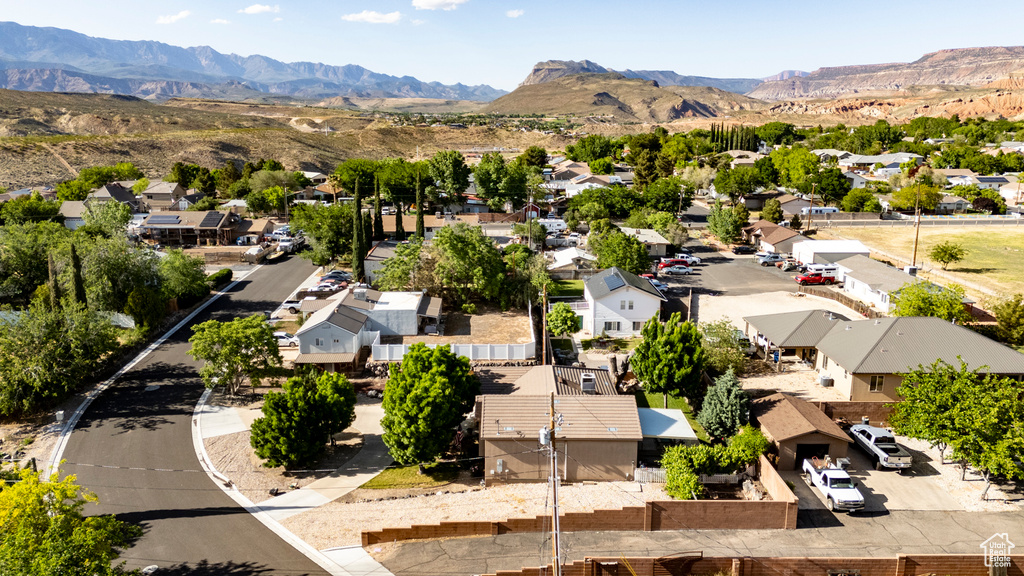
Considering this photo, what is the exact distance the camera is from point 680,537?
23859mm

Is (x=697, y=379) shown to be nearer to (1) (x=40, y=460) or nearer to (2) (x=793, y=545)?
(2) (x=793, y=545)

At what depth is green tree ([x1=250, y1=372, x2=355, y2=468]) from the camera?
2773 cm

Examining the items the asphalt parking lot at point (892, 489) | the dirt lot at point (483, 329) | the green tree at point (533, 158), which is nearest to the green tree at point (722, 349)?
the asphalt parking lot at point (892, 489)

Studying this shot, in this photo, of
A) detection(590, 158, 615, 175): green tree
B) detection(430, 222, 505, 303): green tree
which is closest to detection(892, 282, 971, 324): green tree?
detection(430, 222, 505, 303): green tree

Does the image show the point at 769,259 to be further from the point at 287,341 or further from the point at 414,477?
the point at 414,477

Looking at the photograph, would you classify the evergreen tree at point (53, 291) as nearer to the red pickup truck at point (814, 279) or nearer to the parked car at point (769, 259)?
the red pickup truck at point (814, 279)

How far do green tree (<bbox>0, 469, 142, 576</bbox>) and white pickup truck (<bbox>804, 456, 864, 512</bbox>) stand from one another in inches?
980

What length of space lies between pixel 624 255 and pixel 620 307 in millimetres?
8940

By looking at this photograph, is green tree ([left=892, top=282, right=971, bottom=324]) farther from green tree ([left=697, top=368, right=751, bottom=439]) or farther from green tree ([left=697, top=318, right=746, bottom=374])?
green tree ([left=697, top=368, right=751, bottom=439])

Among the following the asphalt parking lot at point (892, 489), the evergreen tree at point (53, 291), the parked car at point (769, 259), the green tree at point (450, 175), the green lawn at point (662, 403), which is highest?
the green tree at point (450, 175)

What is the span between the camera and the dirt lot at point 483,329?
42500 millimetres

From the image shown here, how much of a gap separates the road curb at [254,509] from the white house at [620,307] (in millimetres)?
25369

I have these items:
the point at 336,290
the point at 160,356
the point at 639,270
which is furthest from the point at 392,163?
the point at 160,356

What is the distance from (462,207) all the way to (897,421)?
67065mm
